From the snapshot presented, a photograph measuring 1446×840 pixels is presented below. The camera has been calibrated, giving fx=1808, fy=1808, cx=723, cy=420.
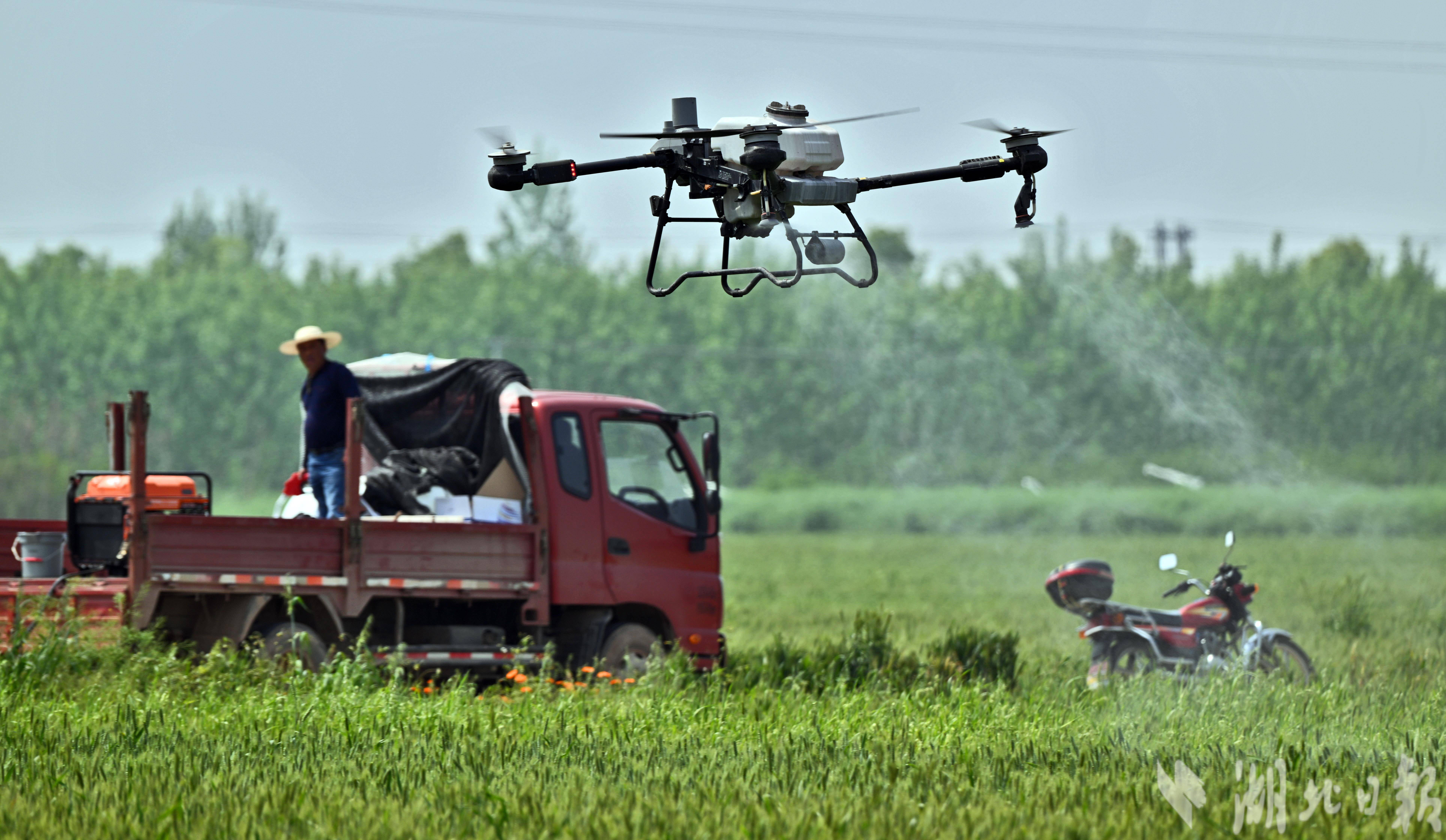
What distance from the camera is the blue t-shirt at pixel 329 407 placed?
13367 mm

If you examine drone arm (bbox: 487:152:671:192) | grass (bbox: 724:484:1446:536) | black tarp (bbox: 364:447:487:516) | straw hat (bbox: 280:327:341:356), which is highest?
drone arm (bbox: 487:152:671:192)

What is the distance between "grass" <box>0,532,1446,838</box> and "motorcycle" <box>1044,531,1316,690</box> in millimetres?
415

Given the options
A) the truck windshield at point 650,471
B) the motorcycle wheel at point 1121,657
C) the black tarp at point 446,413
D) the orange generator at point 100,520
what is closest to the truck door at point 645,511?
the truck windshield at point 650,471

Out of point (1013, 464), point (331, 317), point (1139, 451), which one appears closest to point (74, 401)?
point (331, 317)

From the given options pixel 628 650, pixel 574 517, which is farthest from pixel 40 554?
pixel 628 650

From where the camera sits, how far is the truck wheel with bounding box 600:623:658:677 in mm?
14016

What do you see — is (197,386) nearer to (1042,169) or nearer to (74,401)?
(74,401)

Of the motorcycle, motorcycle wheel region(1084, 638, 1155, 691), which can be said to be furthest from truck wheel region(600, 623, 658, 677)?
motorcycle wheel region(1084, 638, 1155, 691)

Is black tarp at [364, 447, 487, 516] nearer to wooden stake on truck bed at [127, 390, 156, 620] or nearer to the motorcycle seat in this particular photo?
wooden stake on truck bed at [127, 390, 156, 620]

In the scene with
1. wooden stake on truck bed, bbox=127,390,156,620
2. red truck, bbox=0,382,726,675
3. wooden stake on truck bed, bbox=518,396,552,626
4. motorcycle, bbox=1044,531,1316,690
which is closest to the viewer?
wooden stake on truck bed, bbox=127,390,156,620

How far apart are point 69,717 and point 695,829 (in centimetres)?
473

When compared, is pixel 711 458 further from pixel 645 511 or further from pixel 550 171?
pixel 550 171

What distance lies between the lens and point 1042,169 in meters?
9.78

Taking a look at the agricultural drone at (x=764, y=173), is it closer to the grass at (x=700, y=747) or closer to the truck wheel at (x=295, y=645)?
the grass at (x=700, y=747)
